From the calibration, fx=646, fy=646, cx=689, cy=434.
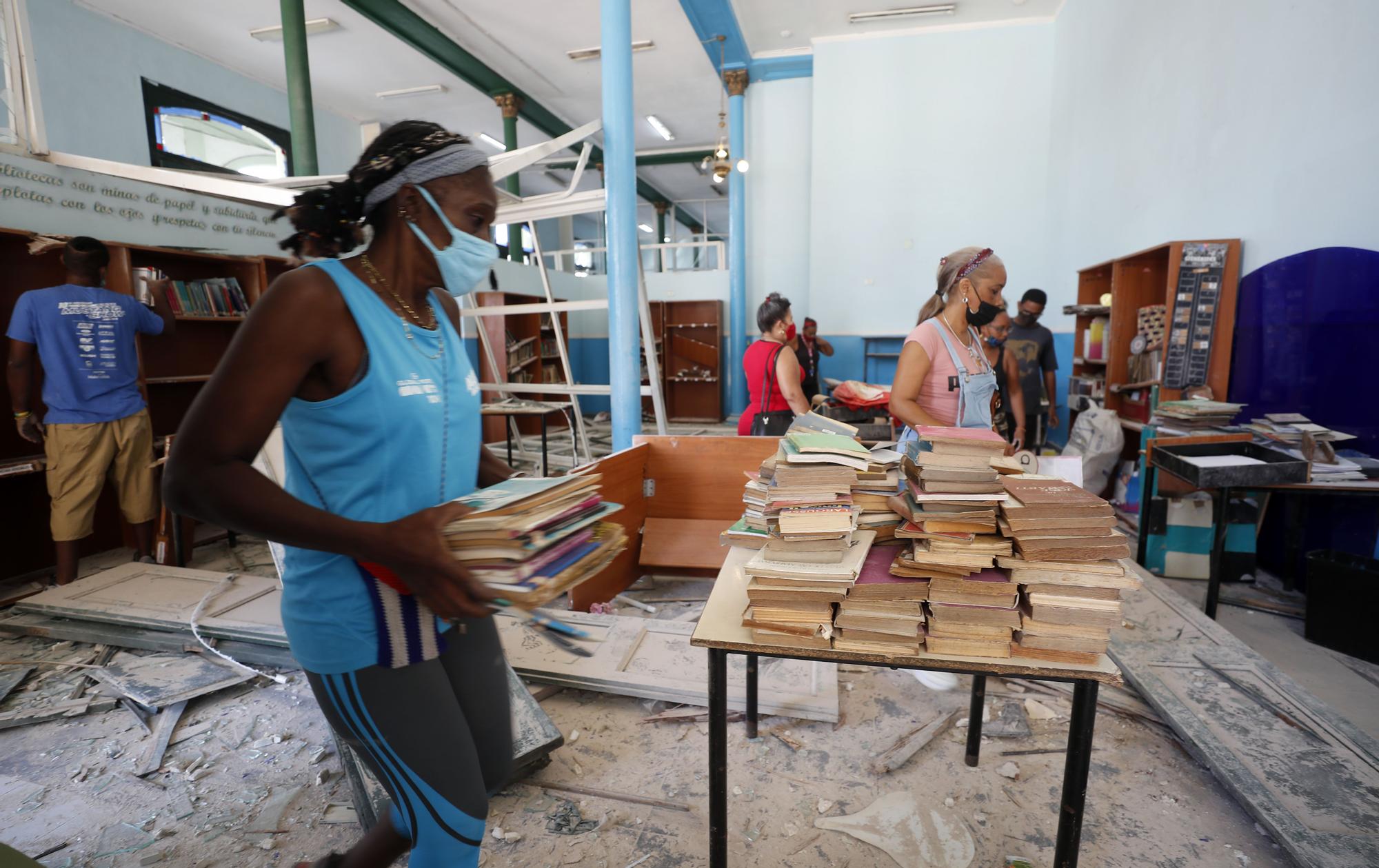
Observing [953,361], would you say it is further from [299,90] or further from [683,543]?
[299,90]

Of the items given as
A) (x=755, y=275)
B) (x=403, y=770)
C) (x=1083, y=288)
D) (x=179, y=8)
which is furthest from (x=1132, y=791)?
(x=179, y=8)

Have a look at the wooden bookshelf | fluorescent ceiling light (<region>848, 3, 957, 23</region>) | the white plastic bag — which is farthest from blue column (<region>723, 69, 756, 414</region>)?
the white plastic bag

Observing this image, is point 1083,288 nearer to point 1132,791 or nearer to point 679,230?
point 1132,791

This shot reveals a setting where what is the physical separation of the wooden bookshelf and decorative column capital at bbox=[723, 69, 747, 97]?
3401mm

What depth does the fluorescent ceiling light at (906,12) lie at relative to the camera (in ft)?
26.4

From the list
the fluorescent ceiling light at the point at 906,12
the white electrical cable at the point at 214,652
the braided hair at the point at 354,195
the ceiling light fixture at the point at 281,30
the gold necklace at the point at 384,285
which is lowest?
the white electrical cable at the point at 214,652

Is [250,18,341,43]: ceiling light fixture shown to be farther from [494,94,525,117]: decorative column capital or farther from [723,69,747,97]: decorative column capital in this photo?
[723,69,747,97]: decorative column capital

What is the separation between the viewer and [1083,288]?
6383 mm

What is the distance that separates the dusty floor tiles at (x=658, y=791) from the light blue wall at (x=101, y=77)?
255 inches

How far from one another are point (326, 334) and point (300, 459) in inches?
7.9

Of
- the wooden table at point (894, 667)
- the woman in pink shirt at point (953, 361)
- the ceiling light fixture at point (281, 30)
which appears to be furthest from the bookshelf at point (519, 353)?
the wooden table at point (894, 667)

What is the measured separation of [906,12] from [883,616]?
9.17 m

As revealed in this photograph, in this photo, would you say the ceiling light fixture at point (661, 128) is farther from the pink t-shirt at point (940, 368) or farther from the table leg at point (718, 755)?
the table leg at point (718, 755)

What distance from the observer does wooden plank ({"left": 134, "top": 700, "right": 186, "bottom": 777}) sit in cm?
228
